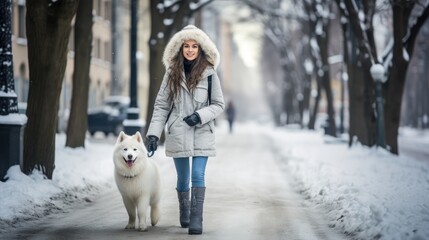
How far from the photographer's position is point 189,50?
27.6ft

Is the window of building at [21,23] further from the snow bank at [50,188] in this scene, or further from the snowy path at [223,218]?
the snowy path at [223,218]

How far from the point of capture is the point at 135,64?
22656 millimetres

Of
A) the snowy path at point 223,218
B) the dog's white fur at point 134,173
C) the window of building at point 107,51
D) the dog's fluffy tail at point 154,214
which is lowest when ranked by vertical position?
the snowy path at point 223,218

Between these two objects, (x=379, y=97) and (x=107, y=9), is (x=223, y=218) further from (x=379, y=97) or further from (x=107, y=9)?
(x=107, y=9)

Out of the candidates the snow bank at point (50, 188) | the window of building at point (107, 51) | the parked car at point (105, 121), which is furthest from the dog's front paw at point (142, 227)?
the window of building at point (107, 51)

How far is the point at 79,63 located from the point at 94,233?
1146 centimetres

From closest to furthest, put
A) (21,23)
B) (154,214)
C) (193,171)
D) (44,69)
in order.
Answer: (193,171) < (154,214) < (44,69) < (21,23)

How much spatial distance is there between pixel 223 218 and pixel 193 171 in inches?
59.3

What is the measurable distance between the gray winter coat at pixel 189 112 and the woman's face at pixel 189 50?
0.15 ft

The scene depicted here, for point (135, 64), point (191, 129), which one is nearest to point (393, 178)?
point (191, 129)

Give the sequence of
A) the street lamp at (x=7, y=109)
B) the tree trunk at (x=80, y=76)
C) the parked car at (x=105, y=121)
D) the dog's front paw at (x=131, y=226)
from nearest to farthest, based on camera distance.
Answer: the dog's front paw at (x=131, y=226) < the street lamp at (x=7, y=109) < the tree trunk at (x=80, y=76) < the parked car at (x=105, y=121)

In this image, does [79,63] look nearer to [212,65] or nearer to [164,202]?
[164,202]

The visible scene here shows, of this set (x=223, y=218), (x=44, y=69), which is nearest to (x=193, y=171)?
(x=223, y=218)

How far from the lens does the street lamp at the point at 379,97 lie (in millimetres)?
19922
